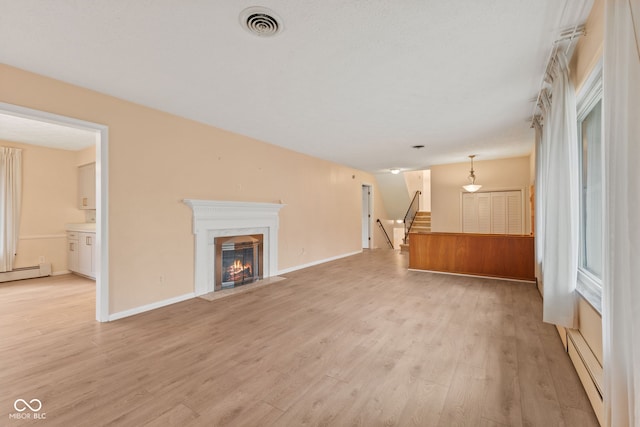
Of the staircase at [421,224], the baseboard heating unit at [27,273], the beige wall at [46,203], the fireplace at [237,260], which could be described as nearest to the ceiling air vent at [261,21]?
the fireplace at [237,260]

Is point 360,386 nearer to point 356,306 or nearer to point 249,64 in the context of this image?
point 356,306

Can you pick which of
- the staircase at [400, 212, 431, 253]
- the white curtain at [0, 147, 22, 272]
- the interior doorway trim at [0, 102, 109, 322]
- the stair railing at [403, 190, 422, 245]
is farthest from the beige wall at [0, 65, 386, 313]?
the stair railing at [403, 190, 422, 245]

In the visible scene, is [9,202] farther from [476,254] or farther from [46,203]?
[476,254]

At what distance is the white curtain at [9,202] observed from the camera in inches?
203

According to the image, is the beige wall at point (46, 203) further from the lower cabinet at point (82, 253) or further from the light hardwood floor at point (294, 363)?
the light hardwood floor at point (294, 363)

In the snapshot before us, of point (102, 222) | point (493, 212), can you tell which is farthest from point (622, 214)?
point (493, 212)

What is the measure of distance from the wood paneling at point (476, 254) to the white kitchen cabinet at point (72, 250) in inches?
282

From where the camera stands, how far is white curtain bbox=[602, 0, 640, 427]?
108cm

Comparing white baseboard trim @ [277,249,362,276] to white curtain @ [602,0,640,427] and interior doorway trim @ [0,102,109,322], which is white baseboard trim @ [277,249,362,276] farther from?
white curtain @ [602,0,640,427]

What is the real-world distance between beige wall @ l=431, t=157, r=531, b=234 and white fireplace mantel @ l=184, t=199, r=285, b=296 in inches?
201

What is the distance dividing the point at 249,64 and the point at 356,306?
3.20 m

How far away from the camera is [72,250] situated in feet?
19.2

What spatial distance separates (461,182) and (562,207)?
577 cm

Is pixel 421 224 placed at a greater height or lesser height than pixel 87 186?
lesser
